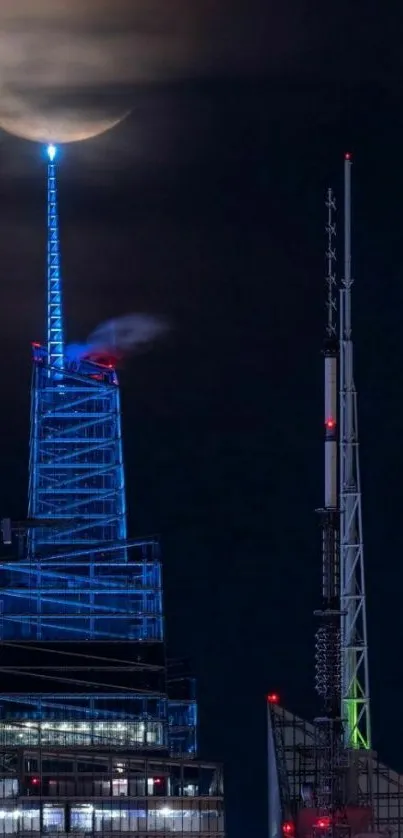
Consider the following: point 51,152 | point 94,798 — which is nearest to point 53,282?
point 51,152

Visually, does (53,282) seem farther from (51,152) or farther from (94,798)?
(94,798)

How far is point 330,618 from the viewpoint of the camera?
90750 millimetres

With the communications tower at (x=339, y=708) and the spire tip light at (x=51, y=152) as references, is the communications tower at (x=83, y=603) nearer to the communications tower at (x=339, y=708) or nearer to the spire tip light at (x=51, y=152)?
the spire tip light at (x=51, y=152)

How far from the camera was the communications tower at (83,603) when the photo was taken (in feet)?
478

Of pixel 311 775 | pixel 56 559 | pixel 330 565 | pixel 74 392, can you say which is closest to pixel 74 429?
pixel 74 392

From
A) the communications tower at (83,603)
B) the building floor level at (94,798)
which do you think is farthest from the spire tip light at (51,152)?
the building floor level at (94,798)

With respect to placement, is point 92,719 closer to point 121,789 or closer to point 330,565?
point 121,789

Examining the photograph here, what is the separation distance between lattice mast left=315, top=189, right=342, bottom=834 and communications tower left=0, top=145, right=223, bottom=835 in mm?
29744

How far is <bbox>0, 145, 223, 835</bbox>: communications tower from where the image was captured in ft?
478

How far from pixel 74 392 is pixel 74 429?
251cm

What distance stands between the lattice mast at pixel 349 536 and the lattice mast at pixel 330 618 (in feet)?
2.89

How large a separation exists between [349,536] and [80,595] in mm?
50110

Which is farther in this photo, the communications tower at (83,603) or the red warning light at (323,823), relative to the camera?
the communications tower at (83,603)

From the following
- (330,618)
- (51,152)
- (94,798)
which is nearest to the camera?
(330,618)
